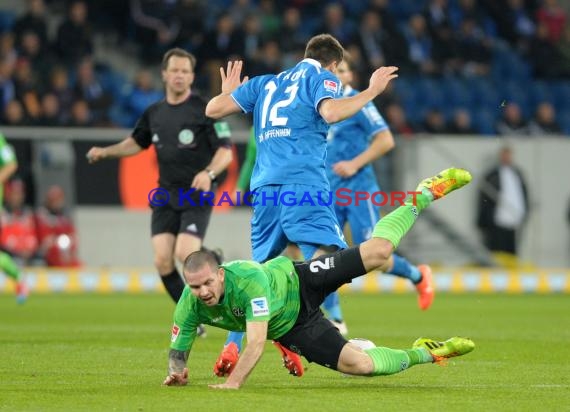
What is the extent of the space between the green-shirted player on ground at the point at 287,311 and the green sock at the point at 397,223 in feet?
0.03

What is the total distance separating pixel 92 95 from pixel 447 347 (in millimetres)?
13499

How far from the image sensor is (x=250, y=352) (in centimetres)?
752

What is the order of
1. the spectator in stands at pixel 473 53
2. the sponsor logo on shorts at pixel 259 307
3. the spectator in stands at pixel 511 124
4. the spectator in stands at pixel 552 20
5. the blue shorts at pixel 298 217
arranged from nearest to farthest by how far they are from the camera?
1. the sponsor logo on shorts at pixel 259 307
2. the blue shorts at pixel 298 217
3. the spectator in stands at pixel 511 124
4. the spectator in stands at pixel 473 53
5. the spectator in stands at pixel 552 20

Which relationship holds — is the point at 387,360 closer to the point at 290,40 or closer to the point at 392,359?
the point at 392,359

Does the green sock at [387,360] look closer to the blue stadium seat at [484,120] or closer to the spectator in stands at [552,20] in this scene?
the blue stadium seat at [484,120]

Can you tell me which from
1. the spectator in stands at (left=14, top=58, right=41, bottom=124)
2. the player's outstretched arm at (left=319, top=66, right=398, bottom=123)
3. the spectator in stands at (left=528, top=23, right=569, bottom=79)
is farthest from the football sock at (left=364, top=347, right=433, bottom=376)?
the spectator in stands at (left=528, top=23, right=569, bottom=79)

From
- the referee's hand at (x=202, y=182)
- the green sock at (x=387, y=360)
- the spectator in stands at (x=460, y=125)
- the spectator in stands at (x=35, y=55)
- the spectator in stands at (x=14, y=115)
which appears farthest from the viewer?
the spectator in stands at (x=460, y=125)

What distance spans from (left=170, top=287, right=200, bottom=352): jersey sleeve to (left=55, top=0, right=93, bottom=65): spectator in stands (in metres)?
13.9

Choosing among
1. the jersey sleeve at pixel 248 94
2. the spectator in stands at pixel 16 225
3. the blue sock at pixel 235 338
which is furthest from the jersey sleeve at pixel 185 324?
the spectator in stands at pixel 16 225

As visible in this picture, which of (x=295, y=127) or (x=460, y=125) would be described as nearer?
(x=295, y=127)

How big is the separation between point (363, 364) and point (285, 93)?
2.24 metres

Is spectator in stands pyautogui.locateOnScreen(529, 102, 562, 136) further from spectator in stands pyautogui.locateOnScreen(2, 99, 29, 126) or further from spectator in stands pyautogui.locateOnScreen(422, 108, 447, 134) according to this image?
spectator in stands pyautogui.locateOnScreen(2, 99, 29, 126)

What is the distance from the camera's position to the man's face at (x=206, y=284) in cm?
745

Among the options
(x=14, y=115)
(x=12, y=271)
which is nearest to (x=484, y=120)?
(x=14, y=115)
